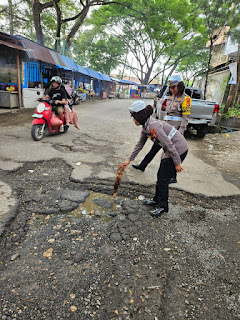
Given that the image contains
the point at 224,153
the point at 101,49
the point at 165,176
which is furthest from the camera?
the point at 101,49

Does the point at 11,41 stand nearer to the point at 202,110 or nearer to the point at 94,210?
the point at 202,110

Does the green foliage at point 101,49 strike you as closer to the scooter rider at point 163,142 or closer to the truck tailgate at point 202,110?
the truck tailgate at point 202,110

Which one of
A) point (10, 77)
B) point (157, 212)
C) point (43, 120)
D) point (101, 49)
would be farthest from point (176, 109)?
point (101, 49)

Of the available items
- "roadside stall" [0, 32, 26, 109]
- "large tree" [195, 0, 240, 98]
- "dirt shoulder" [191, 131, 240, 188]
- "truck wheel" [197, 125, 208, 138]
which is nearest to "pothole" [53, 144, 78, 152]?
"dirt shoulder" [191, 131, 240, 188]

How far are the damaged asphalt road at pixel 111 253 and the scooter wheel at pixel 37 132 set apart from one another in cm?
177

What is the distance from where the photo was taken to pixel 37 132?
5.13 metres

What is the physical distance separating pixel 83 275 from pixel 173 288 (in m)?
0.76

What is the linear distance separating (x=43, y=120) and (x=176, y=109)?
3215mm

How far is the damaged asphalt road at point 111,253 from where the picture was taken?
1.54 m

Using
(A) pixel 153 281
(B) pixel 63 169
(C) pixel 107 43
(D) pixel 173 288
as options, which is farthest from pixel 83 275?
(C) pixel 107 43

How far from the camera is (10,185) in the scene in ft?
9.73

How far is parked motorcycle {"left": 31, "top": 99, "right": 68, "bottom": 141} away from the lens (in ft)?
16.6

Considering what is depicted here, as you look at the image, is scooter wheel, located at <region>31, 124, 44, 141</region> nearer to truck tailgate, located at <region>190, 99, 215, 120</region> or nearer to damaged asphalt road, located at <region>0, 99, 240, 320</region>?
damaged asphalt road, located at <region>0, 99, 240, 320</region>

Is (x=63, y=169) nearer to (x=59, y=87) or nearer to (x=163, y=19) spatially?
(x=59, y=87)
